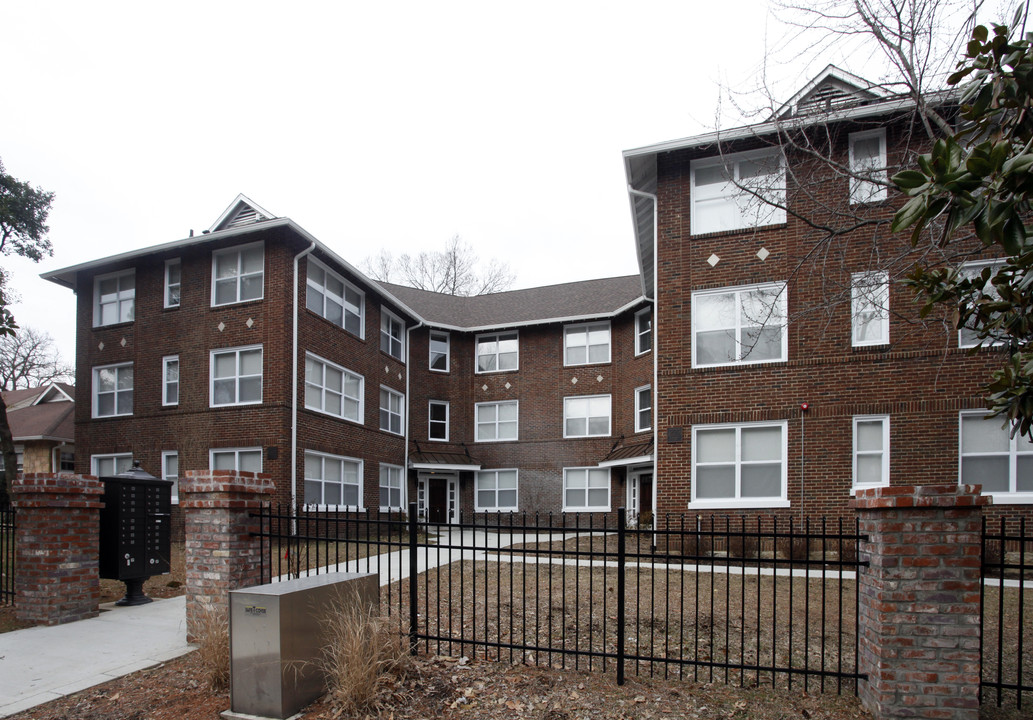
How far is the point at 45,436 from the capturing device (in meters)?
26.5

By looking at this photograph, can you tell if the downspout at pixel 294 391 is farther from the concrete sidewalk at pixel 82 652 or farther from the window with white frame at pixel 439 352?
the concrete sidewalk at pixel 82 652

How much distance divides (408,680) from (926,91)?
28.5 feet

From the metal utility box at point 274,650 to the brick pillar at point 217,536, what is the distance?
4.88 feet

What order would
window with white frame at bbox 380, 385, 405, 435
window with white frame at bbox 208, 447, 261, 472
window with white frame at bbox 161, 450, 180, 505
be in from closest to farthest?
1. window with white frame at bbox 208, 447, 261, 472
2. window with white frame at bbox 161, 450, 180, 505
3. window with white frame at bbox 380, 385, 405, 435

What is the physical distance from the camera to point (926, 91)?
836cm

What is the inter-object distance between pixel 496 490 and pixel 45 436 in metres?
17.4

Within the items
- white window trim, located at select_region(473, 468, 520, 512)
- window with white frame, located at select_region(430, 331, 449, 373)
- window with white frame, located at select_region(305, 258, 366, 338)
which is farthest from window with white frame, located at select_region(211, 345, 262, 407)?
white window trim, located at select_region(473, 468, 520, 512)

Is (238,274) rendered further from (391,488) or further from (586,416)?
(586,416)

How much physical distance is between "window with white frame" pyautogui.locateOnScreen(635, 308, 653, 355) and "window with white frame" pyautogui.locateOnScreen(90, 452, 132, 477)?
15772 millimetres

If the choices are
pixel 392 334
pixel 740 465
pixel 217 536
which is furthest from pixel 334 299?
pixel 217 536

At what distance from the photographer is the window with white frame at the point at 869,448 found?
44.9 feet

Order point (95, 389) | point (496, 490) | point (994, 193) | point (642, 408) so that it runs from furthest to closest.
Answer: point (496, 490), point (642, 408), point (95, 389), point (994, 193)

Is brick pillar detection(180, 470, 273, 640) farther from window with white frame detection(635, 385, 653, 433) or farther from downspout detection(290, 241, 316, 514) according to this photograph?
window with white frame detection(635, 385, 653, 433)

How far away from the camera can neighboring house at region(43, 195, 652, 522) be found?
60.0 ft
